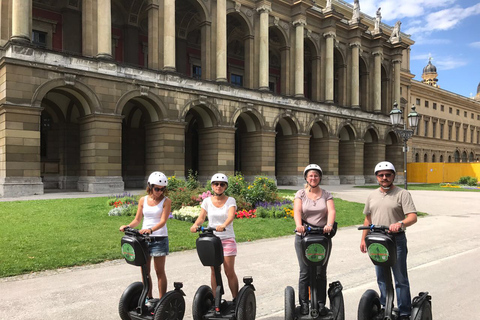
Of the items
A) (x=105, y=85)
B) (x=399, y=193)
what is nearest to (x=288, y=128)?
(x=105, y=85)

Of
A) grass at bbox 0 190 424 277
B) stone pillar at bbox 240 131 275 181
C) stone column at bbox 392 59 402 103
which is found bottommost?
grass at bbox 0 190 424 277

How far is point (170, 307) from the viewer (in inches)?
162

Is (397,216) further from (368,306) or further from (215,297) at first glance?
(215,297)

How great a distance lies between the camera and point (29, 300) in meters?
5.16

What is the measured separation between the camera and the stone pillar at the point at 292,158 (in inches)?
1369

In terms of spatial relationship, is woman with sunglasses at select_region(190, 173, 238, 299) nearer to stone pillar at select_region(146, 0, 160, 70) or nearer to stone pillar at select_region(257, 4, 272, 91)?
stone pillar at select_region(146, 0, 160, 70)

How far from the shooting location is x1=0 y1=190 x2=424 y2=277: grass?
7.29 metres

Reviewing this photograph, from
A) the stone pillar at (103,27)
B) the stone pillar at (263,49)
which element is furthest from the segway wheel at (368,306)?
the stone pillar at (263,49)

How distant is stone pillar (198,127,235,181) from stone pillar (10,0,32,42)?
1343 cm

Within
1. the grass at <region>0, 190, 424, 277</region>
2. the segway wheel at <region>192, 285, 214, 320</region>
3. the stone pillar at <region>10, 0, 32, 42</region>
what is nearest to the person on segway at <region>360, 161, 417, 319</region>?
the segway wheel at <region>192, 285, 214, 320</region>

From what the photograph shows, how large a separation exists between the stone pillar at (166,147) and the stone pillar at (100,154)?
10.1 feet

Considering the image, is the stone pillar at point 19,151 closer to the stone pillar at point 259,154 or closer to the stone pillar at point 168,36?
the stone pillar at point 168,36

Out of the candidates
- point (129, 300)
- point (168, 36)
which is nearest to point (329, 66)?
point (168, 36)

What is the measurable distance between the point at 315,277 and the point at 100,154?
67.7ft
